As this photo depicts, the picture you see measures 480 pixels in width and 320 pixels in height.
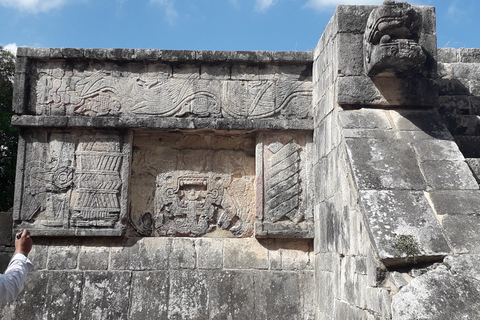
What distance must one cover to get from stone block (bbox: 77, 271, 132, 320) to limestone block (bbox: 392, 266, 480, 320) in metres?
3.03

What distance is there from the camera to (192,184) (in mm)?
5668

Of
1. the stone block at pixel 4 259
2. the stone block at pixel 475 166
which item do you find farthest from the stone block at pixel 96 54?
the stone block at pixel 475 166

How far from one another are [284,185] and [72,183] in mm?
2333

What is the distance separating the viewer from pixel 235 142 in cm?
582

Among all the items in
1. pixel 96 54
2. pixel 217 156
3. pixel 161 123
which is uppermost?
pixel 96 54

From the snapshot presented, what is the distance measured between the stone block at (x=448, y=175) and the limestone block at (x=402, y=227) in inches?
8.3

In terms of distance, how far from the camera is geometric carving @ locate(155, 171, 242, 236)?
5562mm

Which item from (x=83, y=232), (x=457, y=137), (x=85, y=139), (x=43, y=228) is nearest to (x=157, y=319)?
(x=83, y=232)

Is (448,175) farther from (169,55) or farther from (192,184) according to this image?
(169,55)

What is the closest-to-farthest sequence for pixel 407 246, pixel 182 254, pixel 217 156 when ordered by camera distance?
1. pixel 407 246
2. pixel 182 254
3. pixel 217 156

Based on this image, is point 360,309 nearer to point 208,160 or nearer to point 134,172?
point 208,160

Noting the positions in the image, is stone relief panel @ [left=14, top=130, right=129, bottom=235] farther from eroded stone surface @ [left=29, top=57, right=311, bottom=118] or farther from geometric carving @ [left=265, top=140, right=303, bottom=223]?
geometric carving @ [left=265, top=140, right=303, bottom=223]

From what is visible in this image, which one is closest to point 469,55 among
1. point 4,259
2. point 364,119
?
point 364,119

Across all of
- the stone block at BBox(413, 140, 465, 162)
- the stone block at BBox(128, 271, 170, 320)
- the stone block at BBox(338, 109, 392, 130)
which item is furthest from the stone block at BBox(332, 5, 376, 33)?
the stone block at BBox(128, 271, 170, 320)
